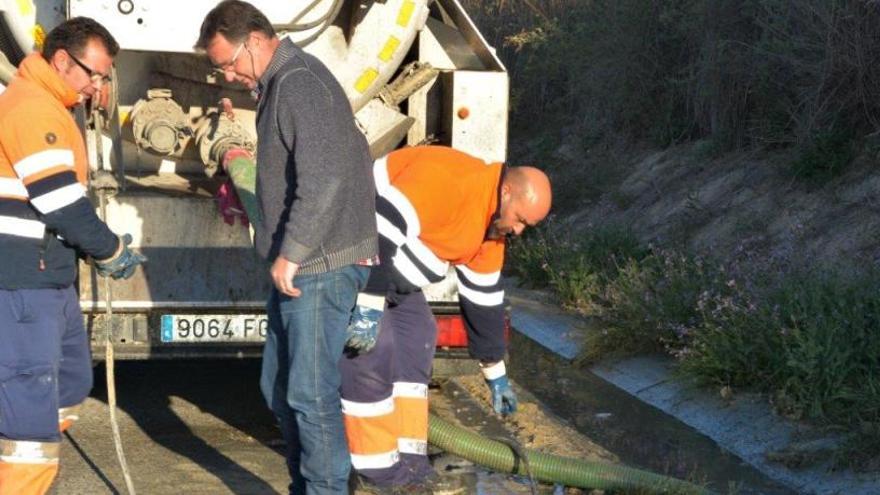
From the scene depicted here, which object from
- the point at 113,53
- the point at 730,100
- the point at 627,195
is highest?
the point at 113,53

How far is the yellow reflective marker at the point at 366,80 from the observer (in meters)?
7.34

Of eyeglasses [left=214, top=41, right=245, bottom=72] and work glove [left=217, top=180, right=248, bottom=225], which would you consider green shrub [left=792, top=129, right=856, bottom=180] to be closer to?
work glove [left=217, top=180, right=248, bottom=225]

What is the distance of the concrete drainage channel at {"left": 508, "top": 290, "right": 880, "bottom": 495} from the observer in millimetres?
6539

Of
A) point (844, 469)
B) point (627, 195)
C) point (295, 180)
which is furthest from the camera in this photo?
point (627, 195)

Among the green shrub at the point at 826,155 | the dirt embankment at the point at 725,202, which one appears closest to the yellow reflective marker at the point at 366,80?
the dirt embankment at the point at 725,202

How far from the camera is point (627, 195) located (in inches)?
576

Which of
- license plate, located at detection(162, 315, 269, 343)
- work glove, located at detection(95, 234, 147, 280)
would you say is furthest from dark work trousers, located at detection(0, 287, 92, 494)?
license plate, located at detection(162, 315, 269, 343)

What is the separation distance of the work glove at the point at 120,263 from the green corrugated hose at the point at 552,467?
1627 millimetres

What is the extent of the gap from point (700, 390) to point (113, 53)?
13.2ft

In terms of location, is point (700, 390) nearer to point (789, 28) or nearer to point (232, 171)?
point (232, 171)

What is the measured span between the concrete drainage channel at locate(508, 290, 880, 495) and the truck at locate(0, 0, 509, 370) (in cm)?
113

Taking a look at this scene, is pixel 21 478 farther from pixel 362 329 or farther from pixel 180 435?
pixel 180 435

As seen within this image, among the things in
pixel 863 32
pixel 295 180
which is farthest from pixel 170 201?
pixel 863 32

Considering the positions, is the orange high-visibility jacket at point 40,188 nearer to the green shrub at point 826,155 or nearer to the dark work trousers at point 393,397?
the dark work trousers at point 393,397
